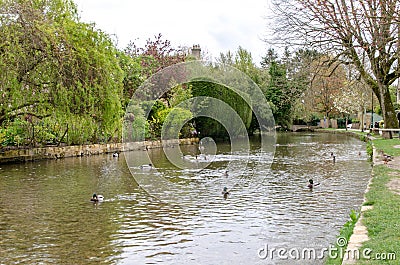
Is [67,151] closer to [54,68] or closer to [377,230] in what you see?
[54,68]

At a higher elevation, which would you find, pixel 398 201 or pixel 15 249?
pixel 398 201

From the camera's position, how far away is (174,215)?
32.2ft

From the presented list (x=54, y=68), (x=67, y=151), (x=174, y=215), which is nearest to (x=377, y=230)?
(x=174, y=215)

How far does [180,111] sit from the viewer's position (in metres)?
31.9

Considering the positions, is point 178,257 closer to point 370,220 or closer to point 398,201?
point 370,220

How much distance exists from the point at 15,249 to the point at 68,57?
1292 cm

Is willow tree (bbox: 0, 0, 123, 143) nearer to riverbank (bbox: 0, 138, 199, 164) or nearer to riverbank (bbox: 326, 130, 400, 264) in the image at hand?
riverbank (bbox: 0, 138, 199, 164)

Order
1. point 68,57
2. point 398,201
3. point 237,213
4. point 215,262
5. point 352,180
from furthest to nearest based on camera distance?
point 68,57
point 352,180
point 237,213
point 398,201
point 215,262

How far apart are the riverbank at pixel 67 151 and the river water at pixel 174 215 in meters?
2.97

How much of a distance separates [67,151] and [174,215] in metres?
14.6

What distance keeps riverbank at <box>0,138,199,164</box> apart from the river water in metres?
2.97

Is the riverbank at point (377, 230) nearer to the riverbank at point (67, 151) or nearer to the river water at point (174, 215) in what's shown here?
the river water at point (174, 215)

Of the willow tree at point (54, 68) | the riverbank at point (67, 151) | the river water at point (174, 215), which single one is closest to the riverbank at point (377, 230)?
A: the river water at point (174, 215)

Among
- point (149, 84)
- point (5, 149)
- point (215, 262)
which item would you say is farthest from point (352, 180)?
point (149, 84)
